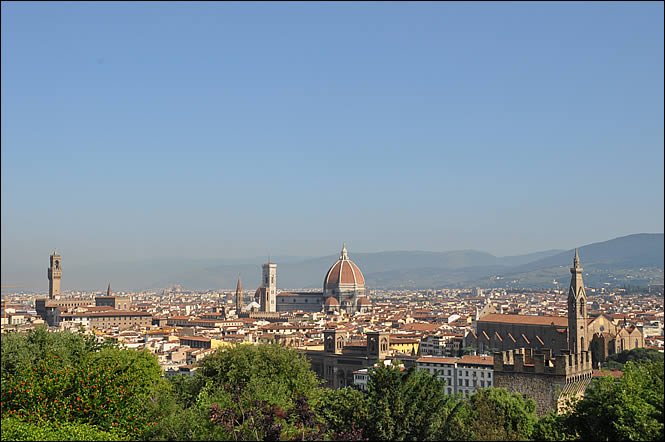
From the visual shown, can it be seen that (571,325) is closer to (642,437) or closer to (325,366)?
(325,366)

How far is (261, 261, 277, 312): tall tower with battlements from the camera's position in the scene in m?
131

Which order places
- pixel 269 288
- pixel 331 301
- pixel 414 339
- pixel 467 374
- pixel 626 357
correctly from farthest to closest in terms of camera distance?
pixel 269 288, pixel 331 301, pixel 414 339, pixel 626 357, pixel 467 374

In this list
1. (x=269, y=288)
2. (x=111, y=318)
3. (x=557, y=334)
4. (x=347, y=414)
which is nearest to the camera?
(x=347, y=414)

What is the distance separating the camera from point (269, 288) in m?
134

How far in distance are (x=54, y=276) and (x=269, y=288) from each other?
37.8 meters

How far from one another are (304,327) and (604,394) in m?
66.5

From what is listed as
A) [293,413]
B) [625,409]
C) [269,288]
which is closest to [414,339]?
[625,409]

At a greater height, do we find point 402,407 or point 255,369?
point 402,407

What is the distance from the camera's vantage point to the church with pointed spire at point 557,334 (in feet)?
172

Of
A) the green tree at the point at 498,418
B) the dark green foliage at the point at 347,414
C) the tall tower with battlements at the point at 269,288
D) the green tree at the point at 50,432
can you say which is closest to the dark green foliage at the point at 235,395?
the dark green foliage at the point at 347,414

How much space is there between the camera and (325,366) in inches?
2271

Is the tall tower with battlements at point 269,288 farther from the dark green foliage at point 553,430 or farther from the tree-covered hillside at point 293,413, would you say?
the dark green foliage at point 553,430

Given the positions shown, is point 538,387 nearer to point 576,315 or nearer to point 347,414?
point 347,414

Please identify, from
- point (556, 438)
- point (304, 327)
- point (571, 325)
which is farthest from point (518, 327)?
point (556, 438)
